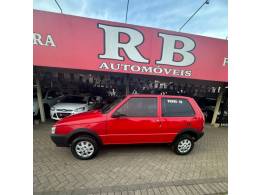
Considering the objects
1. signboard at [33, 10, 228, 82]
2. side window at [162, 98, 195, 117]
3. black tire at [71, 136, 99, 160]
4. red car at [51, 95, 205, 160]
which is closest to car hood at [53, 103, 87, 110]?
signboard at [33, 10, 228, 82]

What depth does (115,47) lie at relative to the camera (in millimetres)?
6293

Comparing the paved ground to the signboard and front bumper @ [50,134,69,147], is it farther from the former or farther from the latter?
the signboard

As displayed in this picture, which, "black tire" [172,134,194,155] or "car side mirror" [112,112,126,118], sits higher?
"car side mirror" [112,112,126,118]

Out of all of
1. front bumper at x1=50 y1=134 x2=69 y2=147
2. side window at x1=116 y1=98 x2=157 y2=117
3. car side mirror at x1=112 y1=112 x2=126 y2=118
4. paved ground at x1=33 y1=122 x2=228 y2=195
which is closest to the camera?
paved ground at x1=33 y1=122 x2=228 y2=195

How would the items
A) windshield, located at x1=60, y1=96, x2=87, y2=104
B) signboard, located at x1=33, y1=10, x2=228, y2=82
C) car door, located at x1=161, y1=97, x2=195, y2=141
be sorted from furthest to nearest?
windshield, located at x1=60, y1=96, x2=87, y2=104
signboard, located at x1=33, y1=10, x2=228, y2=82
car door, located at x1=161, y1=97, x2=195, y2=141

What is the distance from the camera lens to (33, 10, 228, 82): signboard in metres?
5.91

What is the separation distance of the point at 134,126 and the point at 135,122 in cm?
11

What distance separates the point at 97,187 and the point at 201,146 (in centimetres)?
408

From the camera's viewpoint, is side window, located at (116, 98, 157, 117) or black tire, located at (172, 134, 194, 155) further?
black tire, located at (172, 134, 194, 155)

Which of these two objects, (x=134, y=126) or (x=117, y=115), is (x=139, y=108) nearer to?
(x=134, y=126)

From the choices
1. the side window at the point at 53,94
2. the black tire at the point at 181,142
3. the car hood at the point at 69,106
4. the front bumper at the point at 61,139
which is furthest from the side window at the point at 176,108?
the side window at the point at 53,94

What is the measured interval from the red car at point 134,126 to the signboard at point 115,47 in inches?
102

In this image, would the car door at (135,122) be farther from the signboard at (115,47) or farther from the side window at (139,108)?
the signboard at (115,47)

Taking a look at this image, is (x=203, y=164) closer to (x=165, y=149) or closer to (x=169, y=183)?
(x=165, y=149)
